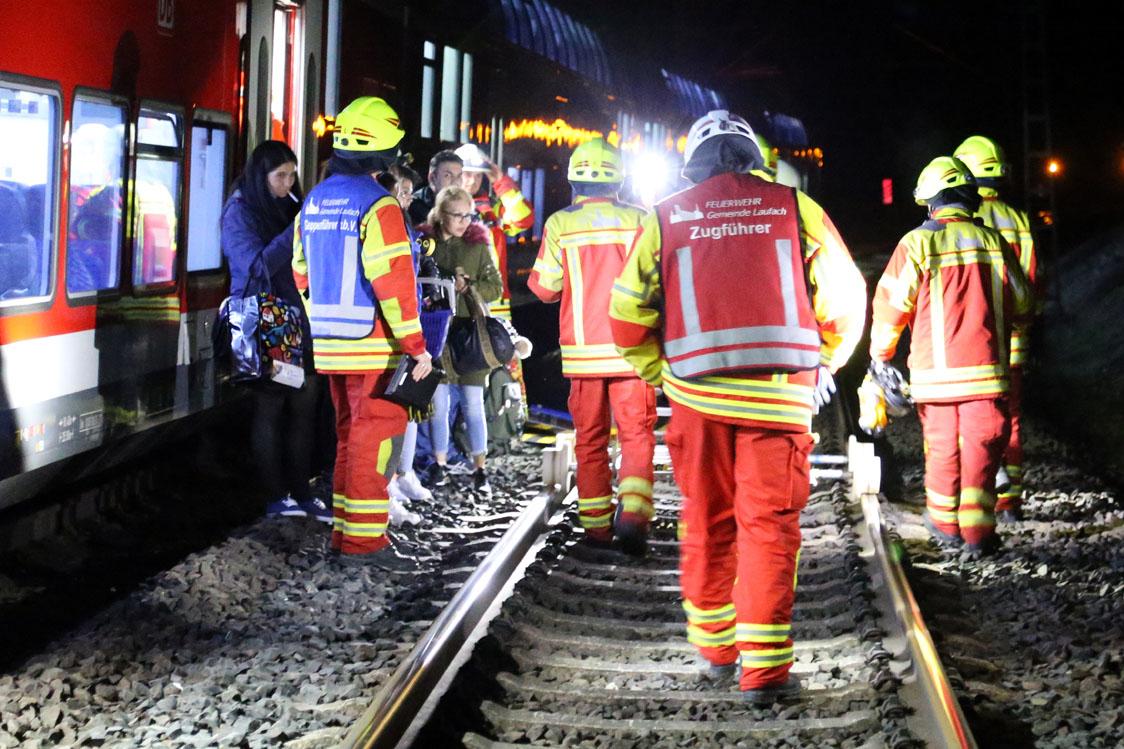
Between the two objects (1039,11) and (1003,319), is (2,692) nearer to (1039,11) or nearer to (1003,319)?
(1003,319)

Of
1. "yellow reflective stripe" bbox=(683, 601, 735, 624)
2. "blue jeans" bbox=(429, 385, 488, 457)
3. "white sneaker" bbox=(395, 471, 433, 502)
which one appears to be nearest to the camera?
"yellow reflective stripe" bbox=(683, 601, 735, 624)

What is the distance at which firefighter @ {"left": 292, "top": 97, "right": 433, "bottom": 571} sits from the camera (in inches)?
259

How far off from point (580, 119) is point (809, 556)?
12.8 meters

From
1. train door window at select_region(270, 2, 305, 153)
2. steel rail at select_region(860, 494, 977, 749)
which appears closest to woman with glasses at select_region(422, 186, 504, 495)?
train door window at select_region(270, 2, 305, 153)

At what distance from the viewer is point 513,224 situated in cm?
1091

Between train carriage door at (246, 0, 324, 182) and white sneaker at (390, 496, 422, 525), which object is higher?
train carriage door at (246, 0, 324, 182)

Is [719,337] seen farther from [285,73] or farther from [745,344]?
[285,73]

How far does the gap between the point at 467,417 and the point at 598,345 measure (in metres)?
2.00

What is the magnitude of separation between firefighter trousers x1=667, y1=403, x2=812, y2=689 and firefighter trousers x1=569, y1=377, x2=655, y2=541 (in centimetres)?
189

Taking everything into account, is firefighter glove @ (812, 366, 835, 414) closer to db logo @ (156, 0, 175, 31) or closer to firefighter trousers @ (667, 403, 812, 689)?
firefighter trousers @ (667, 403, 812, 689)

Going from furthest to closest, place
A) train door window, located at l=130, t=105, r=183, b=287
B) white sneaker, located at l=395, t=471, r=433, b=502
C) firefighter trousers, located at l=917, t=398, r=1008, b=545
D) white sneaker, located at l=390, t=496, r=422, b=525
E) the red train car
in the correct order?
1. white sneaker, located at l=395, t=471, r=433, b=502
2. white sneaker, located at l=390, t=496, r=422, b=525
3. train door window, located at l=130, t=105, r=183, b=287
4. firefighter trousers, located at l=917, t=398, r=1008, b=545
5. the red train car

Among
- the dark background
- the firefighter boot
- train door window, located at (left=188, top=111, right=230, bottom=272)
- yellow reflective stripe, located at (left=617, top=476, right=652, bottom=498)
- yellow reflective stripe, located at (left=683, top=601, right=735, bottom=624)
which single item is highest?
the dark background

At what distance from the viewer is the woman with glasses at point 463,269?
27.1ft

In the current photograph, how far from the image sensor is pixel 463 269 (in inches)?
331
